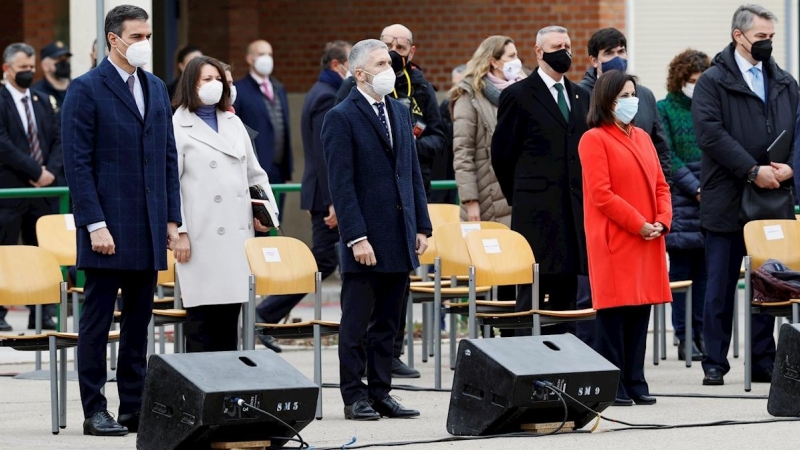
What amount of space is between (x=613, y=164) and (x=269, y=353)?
263 centimetres

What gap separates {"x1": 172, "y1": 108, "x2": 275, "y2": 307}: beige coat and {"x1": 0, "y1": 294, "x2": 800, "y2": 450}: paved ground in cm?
92

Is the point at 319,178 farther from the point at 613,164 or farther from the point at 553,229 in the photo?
the point at 613,164

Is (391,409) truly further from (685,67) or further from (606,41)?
(685,67)

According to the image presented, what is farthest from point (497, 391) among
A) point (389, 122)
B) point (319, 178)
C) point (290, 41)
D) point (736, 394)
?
point (290, 41)

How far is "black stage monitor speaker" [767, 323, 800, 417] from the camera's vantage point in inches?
364

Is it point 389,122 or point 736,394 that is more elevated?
point 389,122

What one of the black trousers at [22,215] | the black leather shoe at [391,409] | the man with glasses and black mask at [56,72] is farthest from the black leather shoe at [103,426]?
the man with glasses and black mask at [56,72]

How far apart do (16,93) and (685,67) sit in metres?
5.43

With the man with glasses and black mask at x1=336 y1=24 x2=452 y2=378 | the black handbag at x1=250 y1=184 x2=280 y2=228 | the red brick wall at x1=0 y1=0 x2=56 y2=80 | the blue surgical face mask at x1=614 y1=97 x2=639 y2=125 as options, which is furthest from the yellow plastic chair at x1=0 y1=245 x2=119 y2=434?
the red brick wall at x1=0 y1=0 x2=56 y2=80

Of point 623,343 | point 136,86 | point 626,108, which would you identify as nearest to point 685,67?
point 626,108

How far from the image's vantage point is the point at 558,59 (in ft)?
35.4

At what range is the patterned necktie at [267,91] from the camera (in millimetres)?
15484

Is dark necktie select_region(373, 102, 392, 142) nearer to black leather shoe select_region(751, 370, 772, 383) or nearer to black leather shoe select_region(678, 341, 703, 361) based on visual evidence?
black leather shoe select_region(751, 370, 772, 383)

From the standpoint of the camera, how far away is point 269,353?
8.41 metres
